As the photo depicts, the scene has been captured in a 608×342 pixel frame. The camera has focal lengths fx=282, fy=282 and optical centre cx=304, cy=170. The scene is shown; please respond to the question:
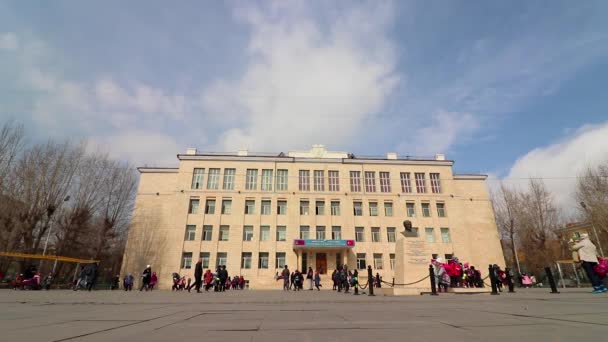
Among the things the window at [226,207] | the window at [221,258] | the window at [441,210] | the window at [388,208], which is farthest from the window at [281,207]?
the window at [441,210]

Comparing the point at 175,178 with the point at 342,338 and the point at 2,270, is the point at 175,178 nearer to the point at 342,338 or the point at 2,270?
the point at 2,270

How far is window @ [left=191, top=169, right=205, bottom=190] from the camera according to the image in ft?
109

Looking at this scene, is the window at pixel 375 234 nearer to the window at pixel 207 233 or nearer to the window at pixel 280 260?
the window at pixel 280 260

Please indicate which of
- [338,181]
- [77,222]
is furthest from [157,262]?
[338,181]

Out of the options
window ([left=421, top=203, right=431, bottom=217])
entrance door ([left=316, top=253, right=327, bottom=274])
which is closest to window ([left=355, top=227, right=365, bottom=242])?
entrance door ([left=316, top=253, right=327, bottom=274])

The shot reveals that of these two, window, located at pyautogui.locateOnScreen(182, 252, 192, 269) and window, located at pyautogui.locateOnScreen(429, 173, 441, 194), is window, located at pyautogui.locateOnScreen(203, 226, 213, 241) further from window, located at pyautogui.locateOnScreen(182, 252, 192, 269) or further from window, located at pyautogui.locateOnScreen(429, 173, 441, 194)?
window, located at pyautogui.locateOnScreen(429, 173, 441, 194)

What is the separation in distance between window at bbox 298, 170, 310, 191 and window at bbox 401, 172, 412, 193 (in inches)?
463

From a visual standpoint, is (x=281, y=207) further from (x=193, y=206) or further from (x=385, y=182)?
(x=385, y=182)

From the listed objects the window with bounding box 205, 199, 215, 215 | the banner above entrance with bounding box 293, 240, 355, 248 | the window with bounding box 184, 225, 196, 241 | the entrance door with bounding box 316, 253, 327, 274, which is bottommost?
the entrance door with bounding box 316, 253, 327, 274

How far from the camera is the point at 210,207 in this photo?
107 ft

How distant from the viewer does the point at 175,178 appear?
34344 mm

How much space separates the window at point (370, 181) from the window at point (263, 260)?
14279 millimetres

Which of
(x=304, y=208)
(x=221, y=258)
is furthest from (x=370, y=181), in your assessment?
(x=221, y=258)

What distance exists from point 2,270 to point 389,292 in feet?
97.2
